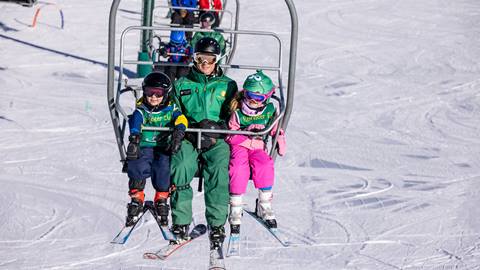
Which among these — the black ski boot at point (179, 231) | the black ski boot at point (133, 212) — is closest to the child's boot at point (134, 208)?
the black ski boot at point (133, 212)

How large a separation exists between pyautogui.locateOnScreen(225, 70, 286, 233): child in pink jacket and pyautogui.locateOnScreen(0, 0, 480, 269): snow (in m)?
1.99

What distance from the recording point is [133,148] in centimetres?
605

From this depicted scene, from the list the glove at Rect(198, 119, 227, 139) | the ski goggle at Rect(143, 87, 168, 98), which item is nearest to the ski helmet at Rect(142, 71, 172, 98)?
the ski goggle at Rect(143, 87, 168, 98)

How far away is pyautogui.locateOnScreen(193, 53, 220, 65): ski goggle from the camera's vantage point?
6.61m

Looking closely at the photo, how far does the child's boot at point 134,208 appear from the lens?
628 centimetres

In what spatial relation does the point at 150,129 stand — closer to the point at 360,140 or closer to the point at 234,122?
the point at 234,122

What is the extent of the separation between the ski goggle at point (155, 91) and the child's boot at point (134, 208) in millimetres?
661

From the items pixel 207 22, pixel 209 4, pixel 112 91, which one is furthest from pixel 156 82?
pixel 209 4

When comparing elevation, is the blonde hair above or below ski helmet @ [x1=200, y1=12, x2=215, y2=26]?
below

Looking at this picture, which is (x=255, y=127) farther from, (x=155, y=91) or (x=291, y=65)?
(x=155, y=91)

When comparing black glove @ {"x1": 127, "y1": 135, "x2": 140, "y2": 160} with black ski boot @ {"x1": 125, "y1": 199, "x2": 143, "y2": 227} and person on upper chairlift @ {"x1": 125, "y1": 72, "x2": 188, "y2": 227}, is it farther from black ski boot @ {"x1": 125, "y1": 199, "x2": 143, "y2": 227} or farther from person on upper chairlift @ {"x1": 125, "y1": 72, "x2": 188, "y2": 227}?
black ski boot @ {"x1": 125, "y1": 199, "x2": 143, "y2": 227}

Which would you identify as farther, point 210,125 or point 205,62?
point 205,62

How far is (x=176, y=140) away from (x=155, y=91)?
1.25ft

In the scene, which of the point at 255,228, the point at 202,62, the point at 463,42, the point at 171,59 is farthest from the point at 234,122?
the point at 463,42
